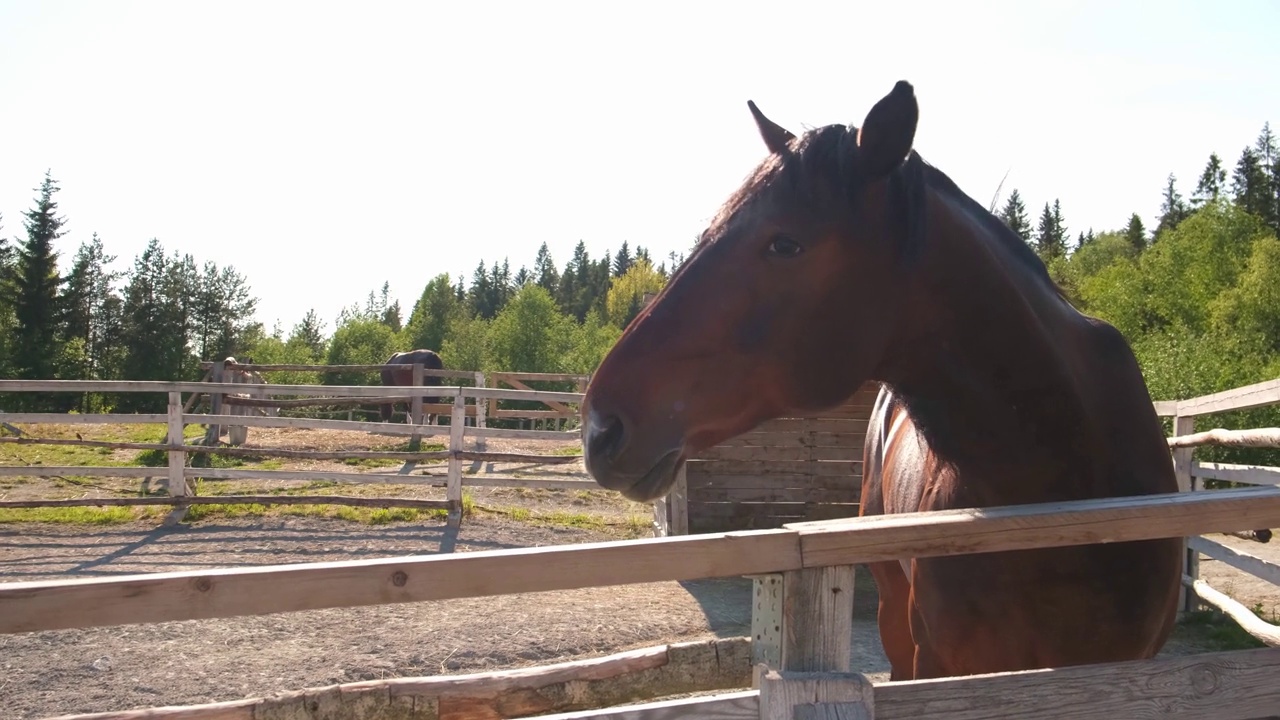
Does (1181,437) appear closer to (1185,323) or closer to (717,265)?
(717,265)

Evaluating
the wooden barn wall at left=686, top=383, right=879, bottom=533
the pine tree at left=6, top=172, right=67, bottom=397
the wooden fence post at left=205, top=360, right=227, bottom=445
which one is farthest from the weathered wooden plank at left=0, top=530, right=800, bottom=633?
the pine tree at left=6, top=172, right=67, bottom=397

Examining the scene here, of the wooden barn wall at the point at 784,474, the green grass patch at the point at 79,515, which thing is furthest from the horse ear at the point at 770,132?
the green grass patch at the point at 79,515

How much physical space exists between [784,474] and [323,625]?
4.99m

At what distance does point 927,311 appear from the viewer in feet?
6.34

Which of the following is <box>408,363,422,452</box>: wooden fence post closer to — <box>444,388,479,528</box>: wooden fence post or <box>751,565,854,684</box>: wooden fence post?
<box>444,388,479,528</box>: wooden fence post

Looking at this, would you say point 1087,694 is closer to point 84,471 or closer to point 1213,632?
point 1213,632

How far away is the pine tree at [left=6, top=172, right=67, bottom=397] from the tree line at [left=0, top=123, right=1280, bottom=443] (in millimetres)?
67

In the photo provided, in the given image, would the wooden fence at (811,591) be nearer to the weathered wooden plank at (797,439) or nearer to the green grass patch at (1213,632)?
the green grass patch at (1213,632)

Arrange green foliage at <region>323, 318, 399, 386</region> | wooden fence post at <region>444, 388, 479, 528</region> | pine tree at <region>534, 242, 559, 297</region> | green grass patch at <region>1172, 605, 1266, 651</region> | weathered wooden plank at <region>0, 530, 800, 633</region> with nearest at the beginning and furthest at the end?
weathered wooden plank at <region>0, 530, 800, 633</region> → green grass patch at <region>1172, 605, 1266, 651</region> → wooden fence post at <region>444, 388, 479, 528</region> → green foliage at <region>323, 318, 399, 386</region> → pine tree at <region>534, 242, 559, 297</region>

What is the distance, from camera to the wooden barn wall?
8.93 meters

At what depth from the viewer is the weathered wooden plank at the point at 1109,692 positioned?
1547 mm

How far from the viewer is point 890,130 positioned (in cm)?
182

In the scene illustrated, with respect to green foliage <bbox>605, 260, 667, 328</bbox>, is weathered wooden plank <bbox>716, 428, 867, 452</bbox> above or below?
below

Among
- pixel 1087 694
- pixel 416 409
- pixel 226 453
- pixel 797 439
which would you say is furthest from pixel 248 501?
pixel 1087 694
